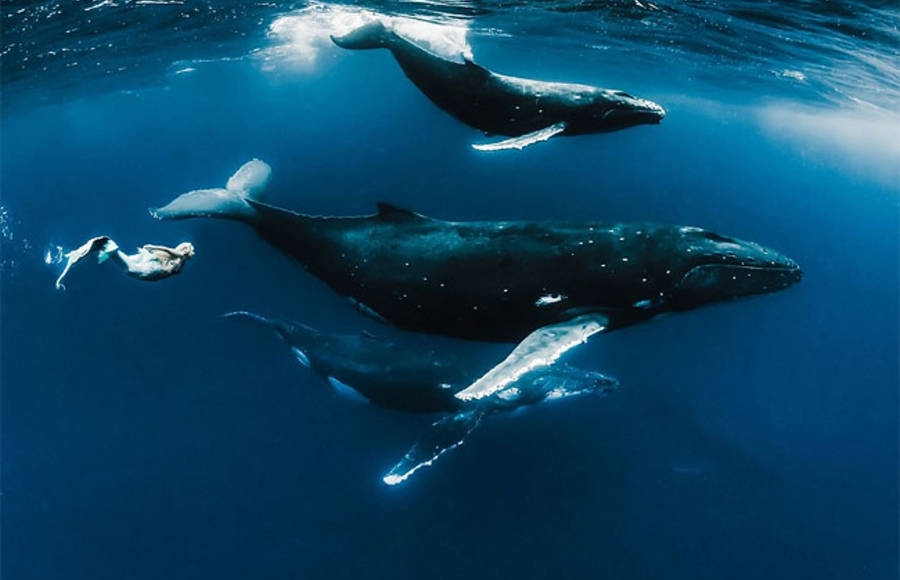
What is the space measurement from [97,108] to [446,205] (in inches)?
1732

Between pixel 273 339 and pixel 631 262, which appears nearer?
pixel 631 262

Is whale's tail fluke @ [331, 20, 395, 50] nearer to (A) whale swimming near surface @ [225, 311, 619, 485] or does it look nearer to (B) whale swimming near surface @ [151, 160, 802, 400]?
(B) whale swimming near surface @ [151, 160, 802, 400]

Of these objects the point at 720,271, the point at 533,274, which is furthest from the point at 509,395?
the point at 720,271

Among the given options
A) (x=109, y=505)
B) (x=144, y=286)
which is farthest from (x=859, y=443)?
(x=144, y=286)

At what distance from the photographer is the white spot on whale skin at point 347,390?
375 inches

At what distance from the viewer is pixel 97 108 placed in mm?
49719

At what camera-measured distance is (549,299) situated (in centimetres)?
676

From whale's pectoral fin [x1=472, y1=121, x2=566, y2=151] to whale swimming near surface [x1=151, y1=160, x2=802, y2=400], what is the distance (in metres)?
1.08

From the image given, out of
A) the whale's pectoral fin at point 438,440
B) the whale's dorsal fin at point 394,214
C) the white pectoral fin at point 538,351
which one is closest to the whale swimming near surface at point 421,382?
the whale's pectoral fin at point 438,440

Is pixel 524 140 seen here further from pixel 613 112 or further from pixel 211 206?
pixel 211 206

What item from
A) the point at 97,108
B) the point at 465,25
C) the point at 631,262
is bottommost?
the point at 97,108

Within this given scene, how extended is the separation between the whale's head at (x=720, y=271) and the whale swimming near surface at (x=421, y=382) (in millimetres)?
2464

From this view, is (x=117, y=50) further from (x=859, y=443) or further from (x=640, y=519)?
(x=859, y=443)

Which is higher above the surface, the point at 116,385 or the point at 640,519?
the point at 640,519
